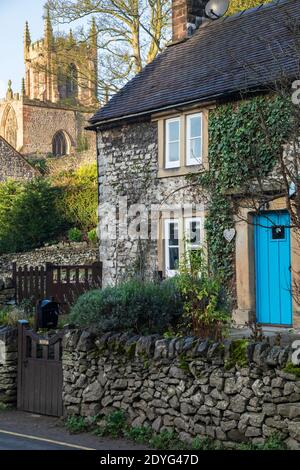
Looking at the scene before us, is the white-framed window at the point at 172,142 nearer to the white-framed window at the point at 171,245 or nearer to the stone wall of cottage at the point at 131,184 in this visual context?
the stone wall of cottage at the point at 131,184

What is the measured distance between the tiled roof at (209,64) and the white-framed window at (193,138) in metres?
0.50

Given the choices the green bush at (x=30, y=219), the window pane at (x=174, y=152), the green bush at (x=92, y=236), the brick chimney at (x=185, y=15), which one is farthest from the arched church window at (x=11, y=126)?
the window pane at (x=174, y=152)

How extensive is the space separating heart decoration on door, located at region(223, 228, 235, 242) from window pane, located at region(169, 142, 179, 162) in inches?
90.7

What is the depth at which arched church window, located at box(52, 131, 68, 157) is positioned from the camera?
2474 inches

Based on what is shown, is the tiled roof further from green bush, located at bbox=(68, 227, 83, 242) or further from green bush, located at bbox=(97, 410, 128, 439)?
green bush, located at bbox=(68, 227, 83, 242)

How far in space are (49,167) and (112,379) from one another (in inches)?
1121

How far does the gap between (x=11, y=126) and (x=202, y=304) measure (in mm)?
57824

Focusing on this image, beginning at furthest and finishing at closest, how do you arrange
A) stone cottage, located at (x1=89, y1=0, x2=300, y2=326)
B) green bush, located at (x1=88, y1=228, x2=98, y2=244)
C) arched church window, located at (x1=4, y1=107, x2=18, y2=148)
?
arched church window, located at (x1=4, y1=107, x2=18, y2=148) < green bush, located at (x1=88, y1=228, x2=98, y2=244) < stone cottage, located at (x1=89, y1=0, x2=300, y2=326)

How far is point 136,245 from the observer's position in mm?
16328

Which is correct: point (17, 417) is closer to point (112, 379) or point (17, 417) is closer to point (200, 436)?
point (112, 379)

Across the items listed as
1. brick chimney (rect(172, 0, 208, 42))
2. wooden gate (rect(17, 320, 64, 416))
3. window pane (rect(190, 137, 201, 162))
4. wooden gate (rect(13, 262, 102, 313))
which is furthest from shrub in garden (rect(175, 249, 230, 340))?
brick chimney (rect(172, 0, 208, 42))

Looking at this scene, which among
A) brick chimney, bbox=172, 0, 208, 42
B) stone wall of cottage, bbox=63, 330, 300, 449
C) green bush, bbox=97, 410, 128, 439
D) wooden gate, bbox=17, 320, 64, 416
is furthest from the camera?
brick chimney, bbox=172, 0, 208, 42

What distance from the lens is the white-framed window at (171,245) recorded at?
15.6m

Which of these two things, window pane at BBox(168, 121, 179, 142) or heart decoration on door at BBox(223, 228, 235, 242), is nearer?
heart decoration on door at BBox(223, 228, 235, 242)
